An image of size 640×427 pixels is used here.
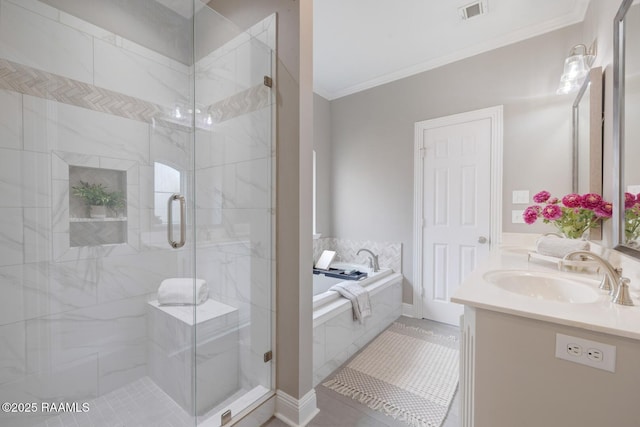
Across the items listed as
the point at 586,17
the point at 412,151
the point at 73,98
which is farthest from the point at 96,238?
the point at 586,17

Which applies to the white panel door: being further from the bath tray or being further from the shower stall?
the shower stall

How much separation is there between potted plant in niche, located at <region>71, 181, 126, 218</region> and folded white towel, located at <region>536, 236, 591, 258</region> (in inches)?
103

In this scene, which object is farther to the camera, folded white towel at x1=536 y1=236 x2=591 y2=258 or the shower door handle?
the shower door handle

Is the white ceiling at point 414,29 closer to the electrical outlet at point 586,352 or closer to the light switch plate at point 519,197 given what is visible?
the light switch plate at point 519,197

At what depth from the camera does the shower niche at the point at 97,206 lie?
1.60 m

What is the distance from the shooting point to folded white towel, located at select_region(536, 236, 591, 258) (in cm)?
143

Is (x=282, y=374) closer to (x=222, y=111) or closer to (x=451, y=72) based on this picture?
(x=222, y=111)

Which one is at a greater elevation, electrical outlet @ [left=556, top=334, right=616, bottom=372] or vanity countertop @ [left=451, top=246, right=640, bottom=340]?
vanity countertop @ [left=451, top=246, right=640, bottom=340]

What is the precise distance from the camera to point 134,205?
181 cm

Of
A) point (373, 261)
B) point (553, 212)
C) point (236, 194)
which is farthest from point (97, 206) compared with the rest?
point (553, 212)

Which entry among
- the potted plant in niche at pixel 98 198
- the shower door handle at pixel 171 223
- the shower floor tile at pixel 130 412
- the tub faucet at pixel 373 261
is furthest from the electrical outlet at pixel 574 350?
the potted plant in niche at pixel 98 198

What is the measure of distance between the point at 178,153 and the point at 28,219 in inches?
33.1

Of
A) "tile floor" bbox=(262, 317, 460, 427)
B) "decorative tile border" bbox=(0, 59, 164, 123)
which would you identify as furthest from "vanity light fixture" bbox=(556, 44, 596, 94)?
"decorative tile border" bbox=(0, 59, 164, 123)

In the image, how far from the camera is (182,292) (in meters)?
1.69
